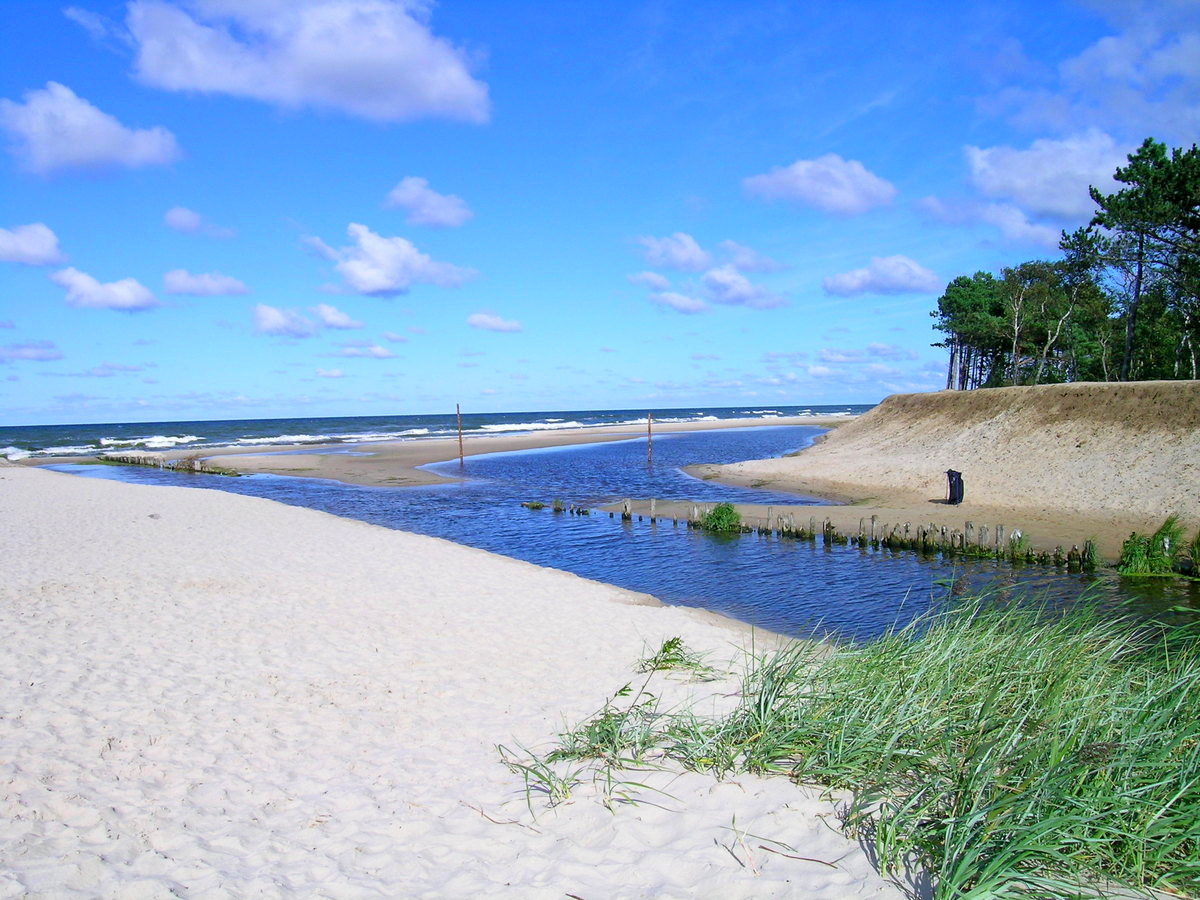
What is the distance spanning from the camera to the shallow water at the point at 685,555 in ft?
47.2

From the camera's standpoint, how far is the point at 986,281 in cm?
6044

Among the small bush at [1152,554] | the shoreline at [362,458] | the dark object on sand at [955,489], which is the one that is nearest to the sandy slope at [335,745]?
the small bush at [1152,554]

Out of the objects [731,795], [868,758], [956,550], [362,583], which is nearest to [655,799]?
[731,795]

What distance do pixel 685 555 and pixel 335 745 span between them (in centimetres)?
1362

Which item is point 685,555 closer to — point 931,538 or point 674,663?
point 931,538

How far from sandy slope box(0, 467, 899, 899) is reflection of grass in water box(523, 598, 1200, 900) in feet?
1.37

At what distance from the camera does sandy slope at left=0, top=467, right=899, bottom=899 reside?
4.54 meters

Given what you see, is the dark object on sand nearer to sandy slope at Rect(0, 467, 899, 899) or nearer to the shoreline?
sandy slope at Rect(0, 467, 899, 899)

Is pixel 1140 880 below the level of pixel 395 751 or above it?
above

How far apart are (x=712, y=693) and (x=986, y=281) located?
6289 cm

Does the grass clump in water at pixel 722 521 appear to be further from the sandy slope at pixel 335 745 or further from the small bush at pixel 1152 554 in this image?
the small bush at pixel 1152 554

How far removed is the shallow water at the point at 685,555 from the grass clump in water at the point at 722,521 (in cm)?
62

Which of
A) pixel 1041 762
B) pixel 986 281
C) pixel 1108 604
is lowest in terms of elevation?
pixel 1108 604

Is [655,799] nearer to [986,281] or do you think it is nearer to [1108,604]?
[1108,604]
